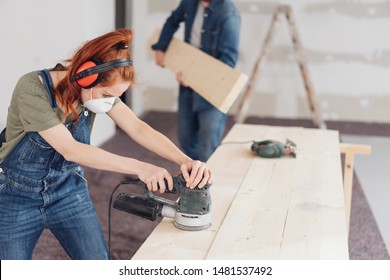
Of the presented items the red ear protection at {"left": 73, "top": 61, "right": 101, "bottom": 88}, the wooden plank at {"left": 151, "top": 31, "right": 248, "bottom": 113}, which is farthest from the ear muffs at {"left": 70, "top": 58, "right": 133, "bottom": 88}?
the wooden plank at {"left": 151, "top": 31, "right": 248, "bottom": 113}

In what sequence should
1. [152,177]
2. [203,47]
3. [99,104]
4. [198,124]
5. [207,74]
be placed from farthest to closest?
[198,124]
[203,47]
[207,74]
[99,104]
[152,177]

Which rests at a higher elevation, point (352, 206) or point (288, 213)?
point (288, 213)

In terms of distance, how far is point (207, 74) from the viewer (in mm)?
3119

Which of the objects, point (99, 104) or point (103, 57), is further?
point (99, 104)

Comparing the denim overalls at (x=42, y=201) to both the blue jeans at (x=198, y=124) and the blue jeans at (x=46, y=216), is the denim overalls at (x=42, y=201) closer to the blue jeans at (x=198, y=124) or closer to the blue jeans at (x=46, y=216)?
the blue jeans at (x=46, y=216)

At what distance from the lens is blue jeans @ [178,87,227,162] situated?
332 cm

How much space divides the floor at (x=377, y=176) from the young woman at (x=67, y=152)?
1796mm

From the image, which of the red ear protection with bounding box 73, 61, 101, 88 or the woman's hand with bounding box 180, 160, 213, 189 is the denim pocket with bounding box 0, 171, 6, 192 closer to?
the red ear protection with bounding box 73, 61, 101, 88

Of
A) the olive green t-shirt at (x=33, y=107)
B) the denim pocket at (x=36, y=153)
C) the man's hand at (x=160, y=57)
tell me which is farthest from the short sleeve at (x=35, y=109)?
the man's hand at (x=160, y=57)

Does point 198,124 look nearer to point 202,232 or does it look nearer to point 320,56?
point 202,232

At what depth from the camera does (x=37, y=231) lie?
1910 millimetres

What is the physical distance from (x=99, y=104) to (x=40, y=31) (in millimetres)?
2031

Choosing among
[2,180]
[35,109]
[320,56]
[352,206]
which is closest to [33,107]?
[35,109]

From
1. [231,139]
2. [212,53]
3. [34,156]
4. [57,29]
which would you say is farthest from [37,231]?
[57,29]
